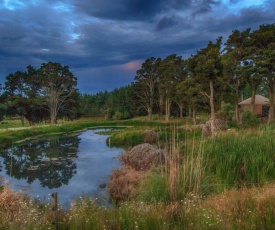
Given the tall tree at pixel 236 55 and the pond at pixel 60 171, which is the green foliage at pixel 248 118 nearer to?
the tall tree at pixel 236 55

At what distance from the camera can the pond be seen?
459 inches

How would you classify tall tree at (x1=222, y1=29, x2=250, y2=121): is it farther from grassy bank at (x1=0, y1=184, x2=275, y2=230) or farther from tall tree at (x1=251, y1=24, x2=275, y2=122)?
grassy bank at (x1=0, y1=184, x2=275, y2=230)

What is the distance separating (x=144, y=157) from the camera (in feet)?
45.0

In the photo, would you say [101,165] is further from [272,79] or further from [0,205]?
[272,79]

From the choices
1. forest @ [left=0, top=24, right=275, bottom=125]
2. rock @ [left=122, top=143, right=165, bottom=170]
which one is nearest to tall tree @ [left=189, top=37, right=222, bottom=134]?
forest @ [left=0, top=24, right=275, bottom=125]

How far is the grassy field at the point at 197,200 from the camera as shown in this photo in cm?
460

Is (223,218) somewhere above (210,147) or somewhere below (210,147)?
below

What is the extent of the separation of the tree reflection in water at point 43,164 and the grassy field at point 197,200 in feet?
20.6

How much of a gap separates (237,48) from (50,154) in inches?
1036

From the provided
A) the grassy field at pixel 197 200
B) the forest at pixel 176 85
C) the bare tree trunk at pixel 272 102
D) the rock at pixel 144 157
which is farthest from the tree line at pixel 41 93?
the grassy field at pixel 197 200

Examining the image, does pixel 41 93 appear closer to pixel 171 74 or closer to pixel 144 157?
pixel 171 74

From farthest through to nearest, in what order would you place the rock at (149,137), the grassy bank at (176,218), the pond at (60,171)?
the rock at (149,137) → the pond at (60,171) → the grassy bank at (176,218)

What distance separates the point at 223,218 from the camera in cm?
459

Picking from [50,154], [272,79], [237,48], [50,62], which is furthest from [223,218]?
[50,62]
